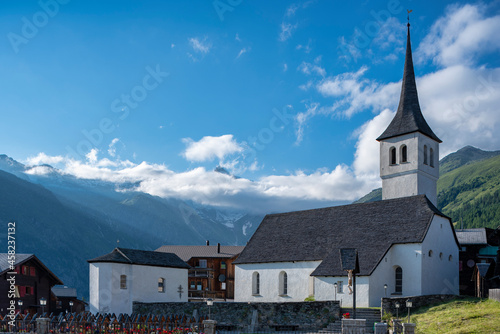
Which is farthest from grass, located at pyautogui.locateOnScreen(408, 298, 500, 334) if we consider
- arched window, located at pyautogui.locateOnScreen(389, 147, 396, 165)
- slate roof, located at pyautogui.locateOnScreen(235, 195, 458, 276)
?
arched window, located at pyautogui.locateOnScreen(389, 147, 396, 165)

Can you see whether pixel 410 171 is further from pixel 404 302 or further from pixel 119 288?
pixel 119 288

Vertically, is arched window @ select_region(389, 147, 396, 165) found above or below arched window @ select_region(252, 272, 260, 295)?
above

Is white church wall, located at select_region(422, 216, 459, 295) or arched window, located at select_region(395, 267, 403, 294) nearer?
white church wall, located at select_region(422, 216, 459, 295)

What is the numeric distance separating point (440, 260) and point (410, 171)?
1313 cm

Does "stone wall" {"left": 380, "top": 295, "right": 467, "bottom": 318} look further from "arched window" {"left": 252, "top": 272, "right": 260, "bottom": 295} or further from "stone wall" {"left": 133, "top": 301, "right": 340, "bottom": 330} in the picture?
"arched window" {"left": 252, "top": 272, "right": 260, "bottom": 295}

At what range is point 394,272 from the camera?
44531mm

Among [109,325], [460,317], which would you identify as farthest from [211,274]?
[460,317]

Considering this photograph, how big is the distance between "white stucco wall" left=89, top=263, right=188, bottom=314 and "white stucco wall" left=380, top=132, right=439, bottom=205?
2534cm

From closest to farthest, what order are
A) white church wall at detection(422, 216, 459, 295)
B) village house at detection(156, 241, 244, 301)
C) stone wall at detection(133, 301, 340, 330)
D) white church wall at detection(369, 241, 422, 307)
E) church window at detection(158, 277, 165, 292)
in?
stone wall at detection(133, 301, 340, 330)
white church wall at detection(369, 241, 422, 307)
white church wall at detection(422, 216, 459, 295)
church window at detection(158, 277, 165, 292)
village house at detection(156, 241, 244, 301)

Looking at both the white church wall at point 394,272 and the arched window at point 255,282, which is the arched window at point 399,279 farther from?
the arched window at point 255,282

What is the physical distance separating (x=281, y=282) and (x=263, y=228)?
804cm

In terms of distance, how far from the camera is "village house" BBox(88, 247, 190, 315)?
1893 inches

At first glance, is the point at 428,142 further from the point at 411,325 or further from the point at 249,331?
the point at 411,325

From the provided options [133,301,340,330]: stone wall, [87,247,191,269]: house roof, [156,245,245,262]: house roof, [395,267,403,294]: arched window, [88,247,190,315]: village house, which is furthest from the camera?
[156,245,245,262]: house roof
